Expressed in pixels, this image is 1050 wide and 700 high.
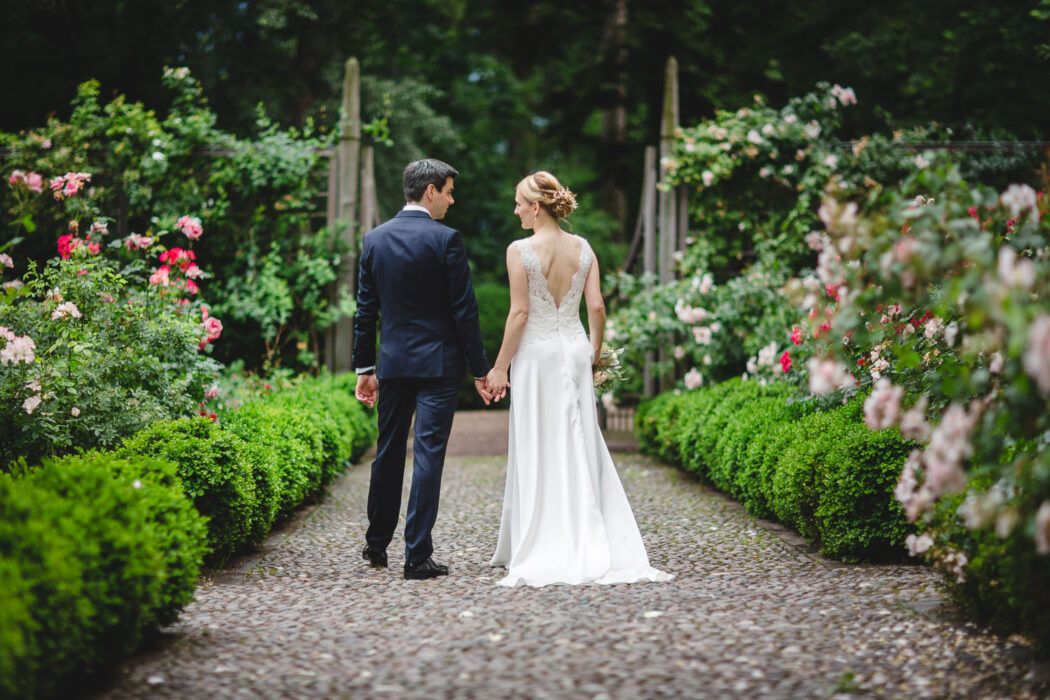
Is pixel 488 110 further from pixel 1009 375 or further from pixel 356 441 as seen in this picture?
pixel 1009 375

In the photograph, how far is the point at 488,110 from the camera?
64.5 feet

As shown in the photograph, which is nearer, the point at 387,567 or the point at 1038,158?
the point at 387,567

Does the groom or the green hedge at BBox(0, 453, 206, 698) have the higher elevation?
the groom

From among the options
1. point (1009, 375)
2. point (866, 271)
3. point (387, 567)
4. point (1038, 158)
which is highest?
point (1038, 158)

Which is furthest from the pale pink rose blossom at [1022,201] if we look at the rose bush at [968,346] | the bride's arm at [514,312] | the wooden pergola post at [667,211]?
the wooden pergola post at [667,211]

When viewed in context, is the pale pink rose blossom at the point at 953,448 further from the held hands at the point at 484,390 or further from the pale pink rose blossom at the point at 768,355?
the pale pink rose blossom at the point at 768,355

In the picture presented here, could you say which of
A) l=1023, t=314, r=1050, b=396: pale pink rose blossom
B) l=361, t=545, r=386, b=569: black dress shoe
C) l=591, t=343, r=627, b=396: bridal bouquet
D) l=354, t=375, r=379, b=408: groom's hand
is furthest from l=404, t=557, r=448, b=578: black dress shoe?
l=1023, t=314, r=1050, b=396: pale pink rose blossom

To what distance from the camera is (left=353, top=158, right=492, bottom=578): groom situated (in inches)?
158

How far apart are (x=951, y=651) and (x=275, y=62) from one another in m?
12.5

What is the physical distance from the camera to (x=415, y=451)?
4090 millimetres

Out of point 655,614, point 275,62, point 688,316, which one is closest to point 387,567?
point 655,614

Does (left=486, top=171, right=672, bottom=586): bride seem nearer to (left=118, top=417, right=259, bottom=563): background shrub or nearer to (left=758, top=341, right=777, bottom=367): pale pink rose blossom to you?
(left=118, top=417, right=259, bottom=563): background shrub

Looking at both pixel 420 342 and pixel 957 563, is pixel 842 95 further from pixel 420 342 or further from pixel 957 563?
pixel 957 563

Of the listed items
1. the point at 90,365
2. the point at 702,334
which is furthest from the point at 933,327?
the point at 90,365
